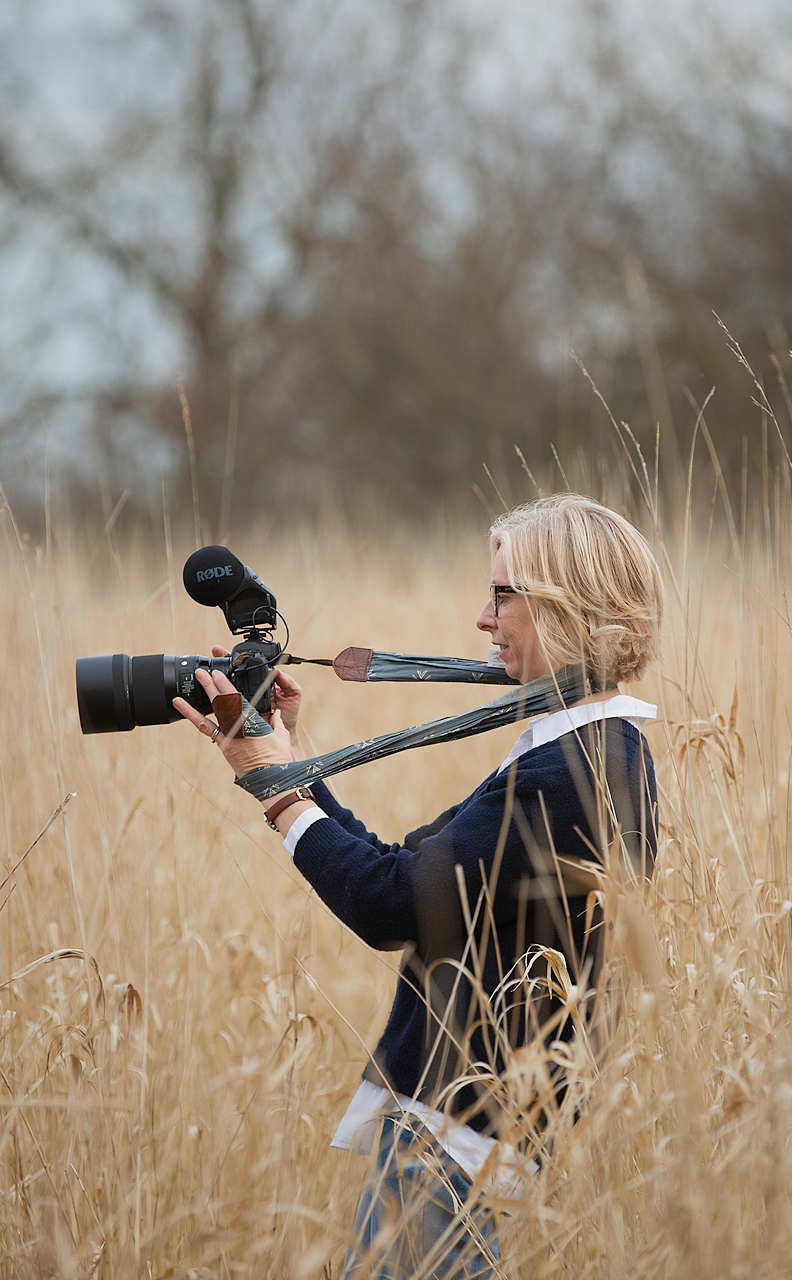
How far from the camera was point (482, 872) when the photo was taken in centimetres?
126

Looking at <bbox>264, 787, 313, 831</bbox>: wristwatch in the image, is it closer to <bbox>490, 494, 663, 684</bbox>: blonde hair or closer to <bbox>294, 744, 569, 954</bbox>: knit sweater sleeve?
<bbox>294, 744, 569, 954</bbox>: knit sweater sleeve

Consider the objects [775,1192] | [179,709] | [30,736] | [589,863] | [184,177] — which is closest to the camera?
[775,1192]

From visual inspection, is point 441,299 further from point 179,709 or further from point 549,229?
point 179,709

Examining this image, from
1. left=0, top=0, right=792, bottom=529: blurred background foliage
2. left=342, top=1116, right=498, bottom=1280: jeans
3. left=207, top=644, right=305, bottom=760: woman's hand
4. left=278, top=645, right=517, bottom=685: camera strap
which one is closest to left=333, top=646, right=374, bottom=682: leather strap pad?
left=278, top=645, right=517, bottom=685: camera strap

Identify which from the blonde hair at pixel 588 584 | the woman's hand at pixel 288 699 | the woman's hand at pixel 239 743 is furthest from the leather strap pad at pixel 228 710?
the blonde hair at pixel 588 584

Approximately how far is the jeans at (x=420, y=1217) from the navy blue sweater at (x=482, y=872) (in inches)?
2.7

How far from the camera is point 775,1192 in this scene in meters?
1.10

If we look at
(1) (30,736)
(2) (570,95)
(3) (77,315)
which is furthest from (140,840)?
(2) (570,95)

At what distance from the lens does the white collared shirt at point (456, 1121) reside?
129 cm

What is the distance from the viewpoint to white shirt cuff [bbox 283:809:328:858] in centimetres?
138

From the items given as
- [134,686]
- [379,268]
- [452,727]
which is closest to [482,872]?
[452,727]

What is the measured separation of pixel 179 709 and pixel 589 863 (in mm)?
614

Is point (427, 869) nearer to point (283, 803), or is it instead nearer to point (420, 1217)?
point (283, 803)

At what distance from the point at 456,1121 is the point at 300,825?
0.41 metres
